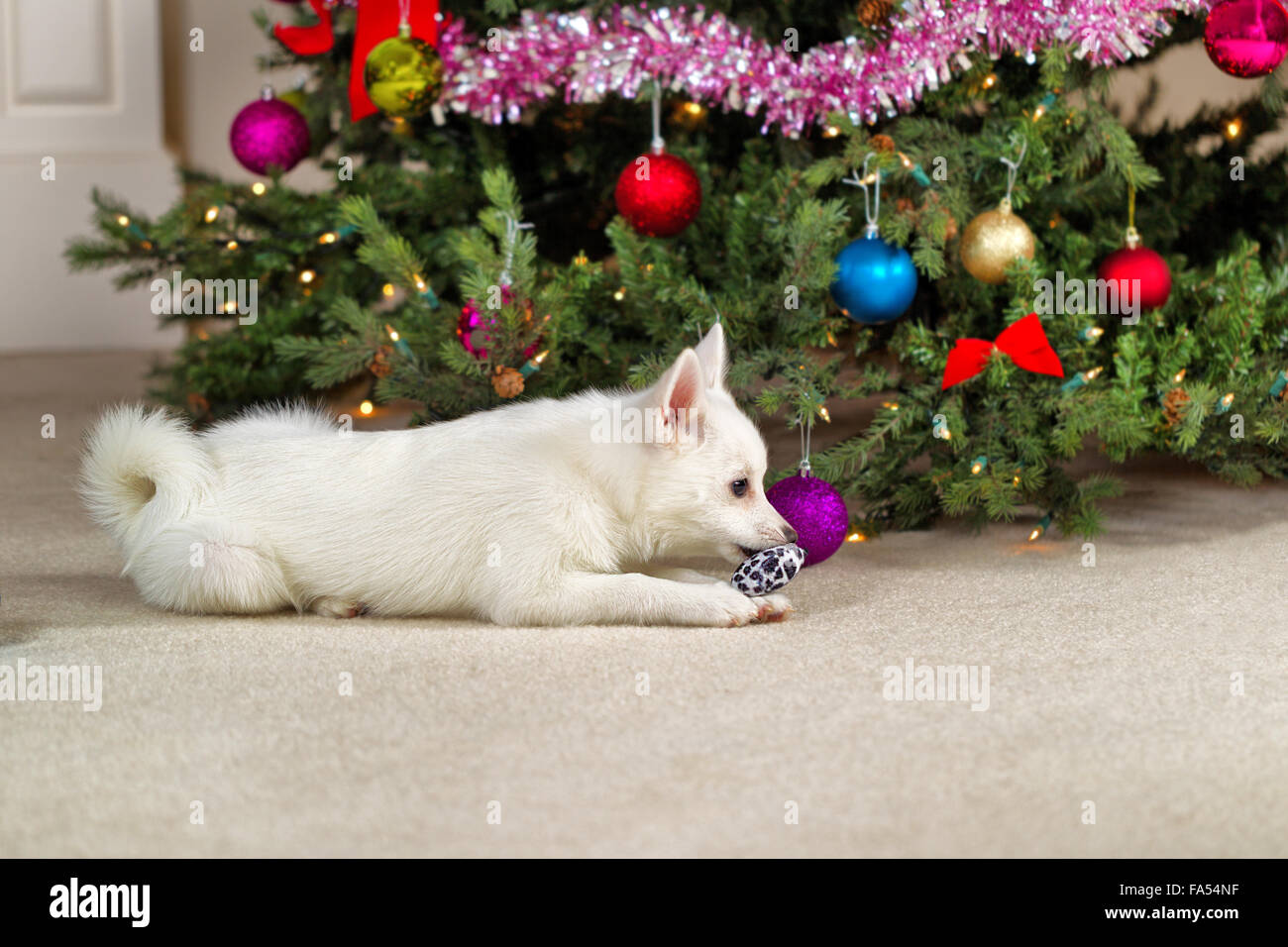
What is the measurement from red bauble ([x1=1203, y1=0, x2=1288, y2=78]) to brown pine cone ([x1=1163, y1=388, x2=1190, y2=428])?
19.7 inches

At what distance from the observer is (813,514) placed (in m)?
1.92

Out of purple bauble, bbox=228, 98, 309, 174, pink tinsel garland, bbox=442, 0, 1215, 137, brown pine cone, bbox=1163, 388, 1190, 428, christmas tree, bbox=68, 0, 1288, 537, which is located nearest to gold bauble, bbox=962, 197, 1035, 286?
christmas tree, bbox=68, 0, 1288, 537

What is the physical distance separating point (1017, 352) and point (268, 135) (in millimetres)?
1575

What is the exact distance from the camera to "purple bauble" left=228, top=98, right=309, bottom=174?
267cm

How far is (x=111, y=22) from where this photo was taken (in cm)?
454

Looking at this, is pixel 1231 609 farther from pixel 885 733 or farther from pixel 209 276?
pixel 209 276

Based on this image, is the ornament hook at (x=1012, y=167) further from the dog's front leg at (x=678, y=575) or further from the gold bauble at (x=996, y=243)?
the dog's front leg at (x=678, y=575)

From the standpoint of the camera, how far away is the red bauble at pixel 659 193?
7.03ft

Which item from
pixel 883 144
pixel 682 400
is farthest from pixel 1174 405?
pixel 682 400

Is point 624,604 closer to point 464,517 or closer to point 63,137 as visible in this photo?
point 464,517

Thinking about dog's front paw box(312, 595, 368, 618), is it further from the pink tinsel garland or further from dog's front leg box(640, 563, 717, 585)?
the pink tinsel garland

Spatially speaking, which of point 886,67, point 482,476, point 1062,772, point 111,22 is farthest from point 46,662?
point 111,22

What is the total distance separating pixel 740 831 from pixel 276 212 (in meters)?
2.03

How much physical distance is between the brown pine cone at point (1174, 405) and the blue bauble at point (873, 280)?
46cm
